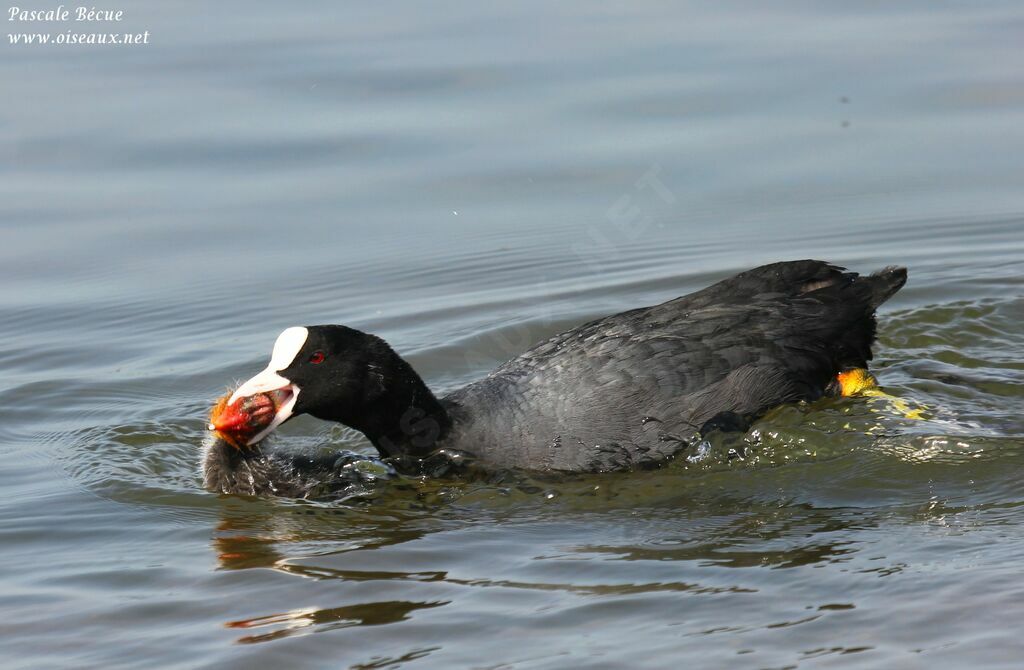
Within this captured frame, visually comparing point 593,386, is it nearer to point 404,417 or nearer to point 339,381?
point 404,417

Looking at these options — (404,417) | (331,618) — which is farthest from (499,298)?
(331,618)

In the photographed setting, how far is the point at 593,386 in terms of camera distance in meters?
5.30

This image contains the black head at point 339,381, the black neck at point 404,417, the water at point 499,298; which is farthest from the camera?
the black neck at point 404,417

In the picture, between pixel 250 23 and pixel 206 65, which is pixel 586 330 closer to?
pixel 206 65

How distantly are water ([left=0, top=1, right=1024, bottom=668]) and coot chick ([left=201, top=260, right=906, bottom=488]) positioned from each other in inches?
5.7

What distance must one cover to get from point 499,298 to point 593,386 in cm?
213

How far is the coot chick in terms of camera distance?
5.22 metres

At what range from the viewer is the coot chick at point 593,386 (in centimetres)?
522

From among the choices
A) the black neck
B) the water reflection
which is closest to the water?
the water reflection

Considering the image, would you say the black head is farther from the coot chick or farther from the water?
the water

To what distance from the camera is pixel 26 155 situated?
28.1 feet

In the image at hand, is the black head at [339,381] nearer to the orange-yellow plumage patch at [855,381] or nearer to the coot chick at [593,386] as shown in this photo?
the coot chick at [593,386]

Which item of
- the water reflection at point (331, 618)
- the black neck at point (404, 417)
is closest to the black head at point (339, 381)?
the black neck at point (404, 417)

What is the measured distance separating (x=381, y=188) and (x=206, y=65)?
198 cm
